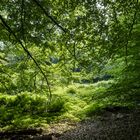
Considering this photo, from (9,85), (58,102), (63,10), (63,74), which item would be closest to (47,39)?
(63,10)

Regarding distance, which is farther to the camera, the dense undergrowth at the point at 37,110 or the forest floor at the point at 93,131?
the dense undergrowth at the point at 37,110

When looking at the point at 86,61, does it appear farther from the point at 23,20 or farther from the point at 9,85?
the point at 9,85

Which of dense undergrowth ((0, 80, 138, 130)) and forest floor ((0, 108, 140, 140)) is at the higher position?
dense undergrowth ((0, 80, 138, 130))

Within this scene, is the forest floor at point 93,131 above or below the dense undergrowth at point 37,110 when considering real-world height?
below

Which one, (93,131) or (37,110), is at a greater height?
(37,110)

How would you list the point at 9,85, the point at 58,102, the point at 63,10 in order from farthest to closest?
the point at 58,102, the point at 9,85, the point at 63,10

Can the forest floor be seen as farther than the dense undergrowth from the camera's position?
No

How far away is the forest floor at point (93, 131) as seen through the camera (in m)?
7.97

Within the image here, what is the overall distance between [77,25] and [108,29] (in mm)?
706

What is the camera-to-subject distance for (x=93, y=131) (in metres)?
9.96

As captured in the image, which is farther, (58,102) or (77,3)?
(58,102)

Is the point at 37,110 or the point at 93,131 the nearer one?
the point at 93,131

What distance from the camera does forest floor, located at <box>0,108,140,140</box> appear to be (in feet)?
26.2

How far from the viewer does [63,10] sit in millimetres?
7590
